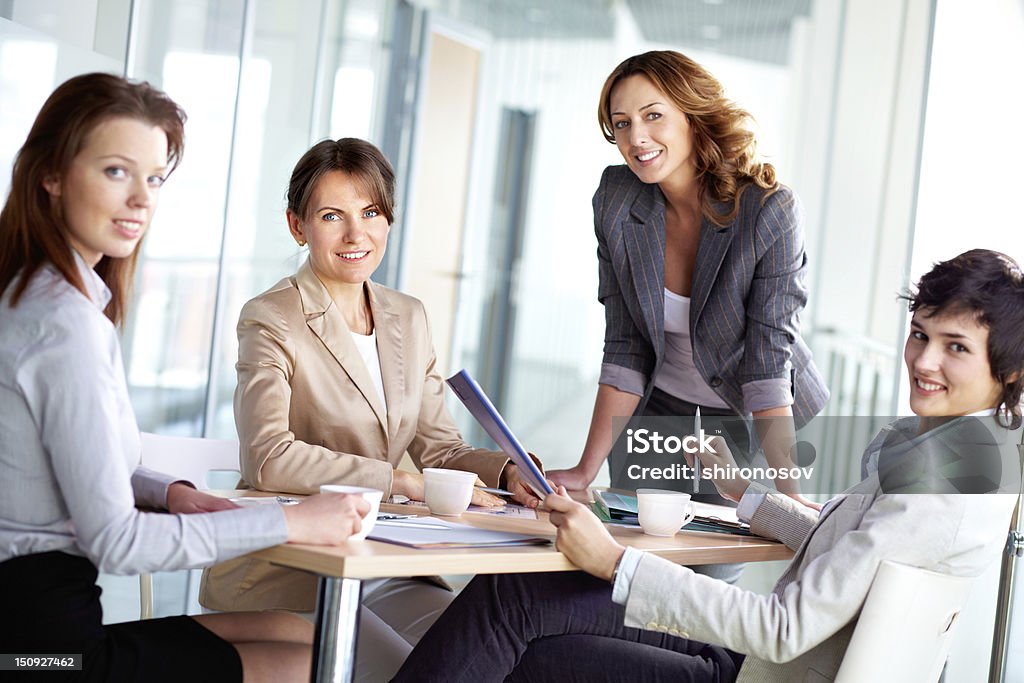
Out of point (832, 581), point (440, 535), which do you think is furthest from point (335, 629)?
point (832, 581)

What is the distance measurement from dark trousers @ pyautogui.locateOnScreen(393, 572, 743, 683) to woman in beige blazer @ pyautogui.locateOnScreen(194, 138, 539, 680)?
220 millimetres

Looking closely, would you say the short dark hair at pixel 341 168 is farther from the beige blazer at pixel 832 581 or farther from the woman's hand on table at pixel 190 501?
the beige blazer at pixel 832 581

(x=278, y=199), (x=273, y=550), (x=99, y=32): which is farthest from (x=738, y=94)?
(x=273, y=550)

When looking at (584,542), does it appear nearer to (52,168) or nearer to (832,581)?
(832,581)

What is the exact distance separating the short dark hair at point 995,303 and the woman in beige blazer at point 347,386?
759 mm

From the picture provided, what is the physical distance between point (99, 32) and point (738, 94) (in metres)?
5.41

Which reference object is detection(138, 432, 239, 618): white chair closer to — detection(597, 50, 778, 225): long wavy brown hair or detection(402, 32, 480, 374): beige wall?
detection(597, 50, 778, 225): long wavy brown hair

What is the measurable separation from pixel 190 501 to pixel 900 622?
3.12 ft

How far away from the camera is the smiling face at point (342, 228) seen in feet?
6.65

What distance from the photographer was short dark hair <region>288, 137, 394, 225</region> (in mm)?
2027

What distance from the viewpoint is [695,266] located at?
2.28 m

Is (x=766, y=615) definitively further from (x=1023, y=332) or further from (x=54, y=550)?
(x=54, y=550)

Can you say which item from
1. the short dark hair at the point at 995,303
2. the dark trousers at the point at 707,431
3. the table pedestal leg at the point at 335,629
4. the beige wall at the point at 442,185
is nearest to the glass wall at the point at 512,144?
the beige wall at the point at 442,185

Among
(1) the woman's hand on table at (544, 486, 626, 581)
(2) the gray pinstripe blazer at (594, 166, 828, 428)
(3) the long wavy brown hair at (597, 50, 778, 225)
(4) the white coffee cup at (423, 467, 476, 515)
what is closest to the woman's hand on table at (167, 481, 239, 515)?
(4) the white coffee cup at (423, 467, 476, 515)
